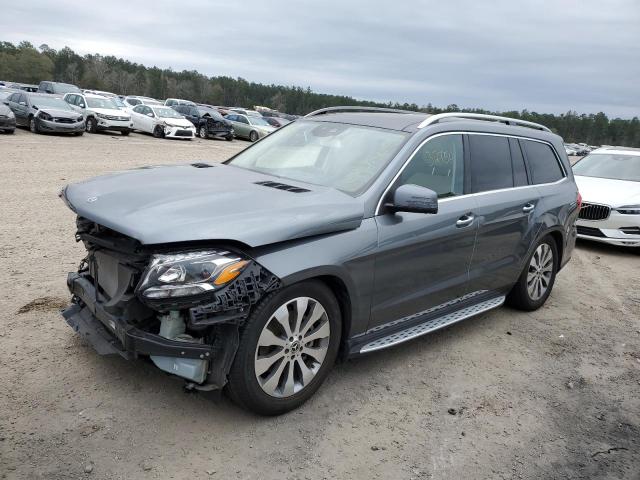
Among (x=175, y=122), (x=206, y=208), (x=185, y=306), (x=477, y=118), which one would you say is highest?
(x=477, y=118)

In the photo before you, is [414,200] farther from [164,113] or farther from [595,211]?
[164,113]

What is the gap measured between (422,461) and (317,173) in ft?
6.86

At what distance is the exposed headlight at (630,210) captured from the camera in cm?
873

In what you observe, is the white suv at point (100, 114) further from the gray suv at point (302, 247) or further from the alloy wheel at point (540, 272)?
the alloy wheel at point (540, 272)

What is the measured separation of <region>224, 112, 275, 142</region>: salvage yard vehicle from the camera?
30828 mm

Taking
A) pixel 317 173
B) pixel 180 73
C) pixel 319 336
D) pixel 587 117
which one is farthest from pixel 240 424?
pixel 587 117

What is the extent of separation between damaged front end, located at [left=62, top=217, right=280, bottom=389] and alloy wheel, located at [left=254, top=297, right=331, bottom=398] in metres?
0.22

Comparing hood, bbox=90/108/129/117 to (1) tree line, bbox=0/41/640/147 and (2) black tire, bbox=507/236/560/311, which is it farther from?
(1) tree line, bbox=0/41/640/147

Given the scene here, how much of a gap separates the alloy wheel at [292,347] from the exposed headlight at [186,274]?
15.9 inches

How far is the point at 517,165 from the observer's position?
5141 millimetres

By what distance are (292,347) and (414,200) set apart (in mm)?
1216

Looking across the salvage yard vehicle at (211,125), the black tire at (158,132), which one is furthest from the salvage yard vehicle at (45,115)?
the salvage yard vehicle at (211,125)

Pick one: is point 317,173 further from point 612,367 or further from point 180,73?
point 180,73

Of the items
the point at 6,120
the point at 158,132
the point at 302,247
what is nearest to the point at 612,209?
the point at 302,247
